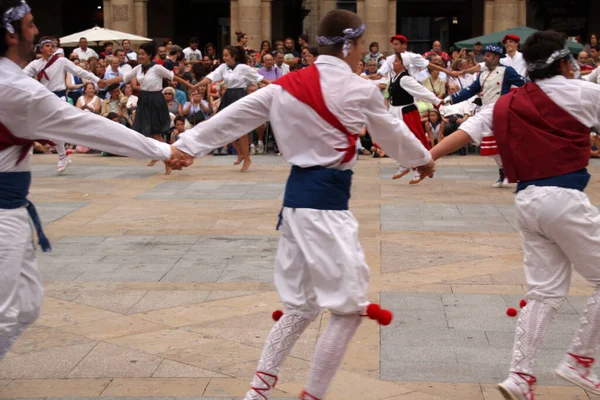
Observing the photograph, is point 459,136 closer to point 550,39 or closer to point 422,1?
point 550,39

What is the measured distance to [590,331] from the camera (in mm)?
5051

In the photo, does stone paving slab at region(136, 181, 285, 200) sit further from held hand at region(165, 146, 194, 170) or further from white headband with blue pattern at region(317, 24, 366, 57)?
white headband with blue pattern at region(317, 24, 366, 57)

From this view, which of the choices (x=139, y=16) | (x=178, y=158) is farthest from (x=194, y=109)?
(x=139, y=16)

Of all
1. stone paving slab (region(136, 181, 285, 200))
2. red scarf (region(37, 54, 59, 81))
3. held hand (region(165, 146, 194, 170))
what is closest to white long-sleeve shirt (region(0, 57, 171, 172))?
held hand (region(165, 146, 194, 170))

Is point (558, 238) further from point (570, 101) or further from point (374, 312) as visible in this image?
point (374, 312)

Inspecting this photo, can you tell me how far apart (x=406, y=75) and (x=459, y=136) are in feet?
29.5

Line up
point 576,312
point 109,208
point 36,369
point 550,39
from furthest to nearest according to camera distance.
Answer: point 109,208, point 576,312, point 36,369, point 550,39

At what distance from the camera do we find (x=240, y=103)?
4.84 metres

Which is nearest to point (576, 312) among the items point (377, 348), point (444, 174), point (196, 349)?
point (377, 348)

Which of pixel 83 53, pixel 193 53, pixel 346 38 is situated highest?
pixel 346 38

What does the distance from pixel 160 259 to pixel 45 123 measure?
4.21 m

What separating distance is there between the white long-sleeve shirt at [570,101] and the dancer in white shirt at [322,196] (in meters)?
0.59

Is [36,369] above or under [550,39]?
under

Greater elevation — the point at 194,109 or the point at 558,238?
the point at 558,238
